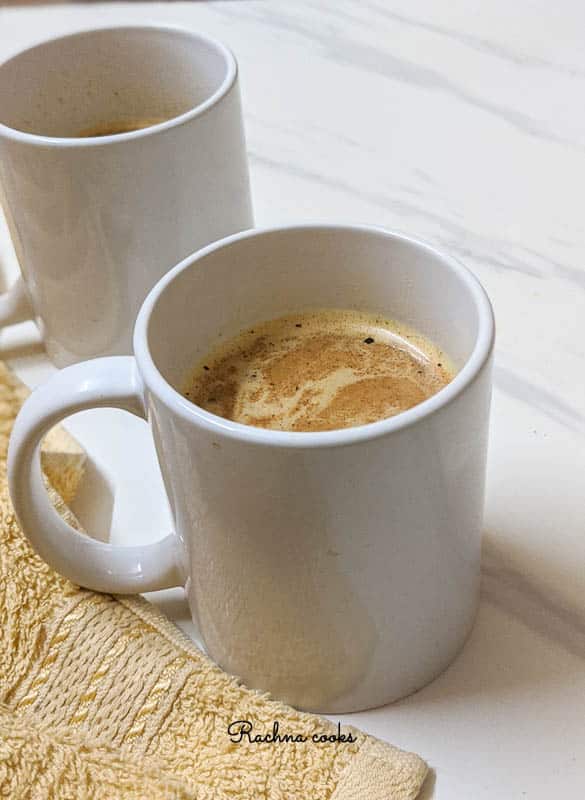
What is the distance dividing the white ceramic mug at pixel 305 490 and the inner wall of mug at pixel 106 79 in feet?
0.79

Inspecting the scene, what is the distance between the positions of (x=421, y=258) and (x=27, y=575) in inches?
10.1

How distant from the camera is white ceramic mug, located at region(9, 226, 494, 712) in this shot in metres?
0.43

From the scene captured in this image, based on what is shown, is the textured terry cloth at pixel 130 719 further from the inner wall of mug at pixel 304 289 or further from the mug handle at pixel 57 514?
the inner wall of mug at pixel 304 289

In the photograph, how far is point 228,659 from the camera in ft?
1.73

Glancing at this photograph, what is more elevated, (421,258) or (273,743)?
(421,258)

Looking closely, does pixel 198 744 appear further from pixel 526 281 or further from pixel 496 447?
pixel 526 281

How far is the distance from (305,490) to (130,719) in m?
0.16

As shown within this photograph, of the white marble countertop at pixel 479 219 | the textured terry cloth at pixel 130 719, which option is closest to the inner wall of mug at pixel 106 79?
the white marble countertop at pixel 479 219

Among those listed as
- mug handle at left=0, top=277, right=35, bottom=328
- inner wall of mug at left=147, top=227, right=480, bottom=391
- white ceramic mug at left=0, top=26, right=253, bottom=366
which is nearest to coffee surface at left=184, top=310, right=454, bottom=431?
inner wall of mug at left=147, top=227, right=480, bottom=391

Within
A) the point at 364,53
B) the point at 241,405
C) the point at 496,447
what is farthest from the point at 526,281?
the point at 364,53

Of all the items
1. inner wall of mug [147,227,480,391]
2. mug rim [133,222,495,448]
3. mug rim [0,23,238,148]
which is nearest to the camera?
mug rim [133,222,495,448]

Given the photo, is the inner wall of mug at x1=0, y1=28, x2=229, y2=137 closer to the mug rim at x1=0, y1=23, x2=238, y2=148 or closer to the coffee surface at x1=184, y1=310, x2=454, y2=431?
the mug rim at x1=0, y1=23, x2=238, y2=148

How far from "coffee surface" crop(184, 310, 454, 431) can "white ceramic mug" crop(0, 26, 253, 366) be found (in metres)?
0.12

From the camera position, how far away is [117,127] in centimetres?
83
